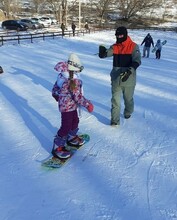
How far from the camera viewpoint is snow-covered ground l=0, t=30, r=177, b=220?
3293 millimetres

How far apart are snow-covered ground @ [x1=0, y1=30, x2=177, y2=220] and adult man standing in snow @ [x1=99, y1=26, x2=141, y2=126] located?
0.63m

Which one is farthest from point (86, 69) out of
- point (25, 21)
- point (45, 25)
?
point (45, 25)

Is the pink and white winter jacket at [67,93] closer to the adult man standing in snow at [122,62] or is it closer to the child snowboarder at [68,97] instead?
the child snowboarder at [68,97]

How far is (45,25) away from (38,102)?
3185cm

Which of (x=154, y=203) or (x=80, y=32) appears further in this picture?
(x=80, y=32)

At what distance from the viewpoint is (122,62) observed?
205 inches

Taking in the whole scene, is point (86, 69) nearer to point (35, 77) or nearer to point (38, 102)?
point (35, 77)

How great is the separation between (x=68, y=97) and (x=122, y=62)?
61.4 inches

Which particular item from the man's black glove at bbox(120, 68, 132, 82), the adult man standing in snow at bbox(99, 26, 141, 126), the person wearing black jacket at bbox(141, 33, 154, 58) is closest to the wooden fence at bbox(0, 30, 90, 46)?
the person wearing black jacket at bbox(141, 33, 154, 58)

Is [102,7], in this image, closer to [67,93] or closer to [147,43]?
[147,43]

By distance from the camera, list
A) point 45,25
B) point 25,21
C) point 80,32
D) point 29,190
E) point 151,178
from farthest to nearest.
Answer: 1. point 45,25
2. point 25,21
3. point 80,32
4. point 151,178
5. point 29,190

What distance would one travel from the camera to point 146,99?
25.2ft

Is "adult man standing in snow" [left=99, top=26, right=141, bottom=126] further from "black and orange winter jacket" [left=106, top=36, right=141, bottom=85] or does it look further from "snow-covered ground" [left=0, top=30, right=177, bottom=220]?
"snow-covered ground" [left=0, top=30, right=177, bottom=220]

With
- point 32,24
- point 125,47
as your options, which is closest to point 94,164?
point 125,47
